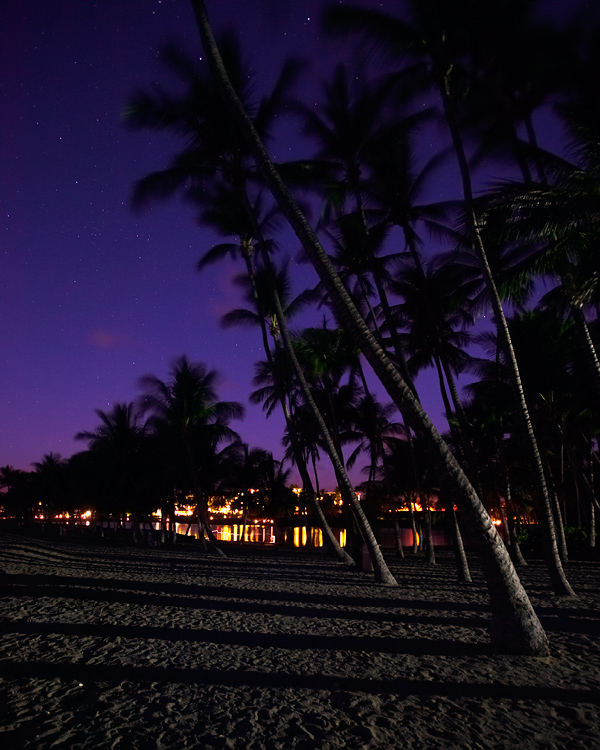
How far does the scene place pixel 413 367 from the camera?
22312 millimetres

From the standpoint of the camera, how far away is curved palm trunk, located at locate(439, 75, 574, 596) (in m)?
9.14

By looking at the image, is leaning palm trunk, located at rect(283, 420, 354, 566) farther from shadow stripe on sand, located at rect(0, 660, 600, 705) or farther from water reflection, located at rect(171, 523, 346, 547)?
shadow stripe on sand, located at rect(0, 660, 600, 705)

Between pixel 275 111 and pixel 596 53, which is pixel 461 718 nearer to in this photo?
pixel 596 53

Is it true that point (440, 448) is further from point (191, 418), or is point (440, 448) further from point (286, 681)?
point (191, 418)

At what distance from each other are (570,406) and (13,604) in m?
19.8

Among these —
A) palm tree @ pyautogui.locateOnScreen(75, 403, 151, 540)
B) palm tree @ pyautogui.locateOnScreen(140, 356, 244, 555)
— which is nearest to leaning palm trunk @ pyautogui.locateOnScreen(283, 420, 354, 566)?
palm tree @ pyautogui.locateOnScreen(140, 356, 244, 555)

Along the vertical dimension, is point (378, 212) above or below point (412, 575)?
above

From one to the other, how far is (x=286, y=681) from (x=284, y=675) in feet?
0.63

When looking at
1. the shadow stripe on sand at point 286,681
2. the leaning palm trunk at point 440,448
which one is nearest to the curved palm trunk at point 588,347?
the leaning palm trunk at point 440,448

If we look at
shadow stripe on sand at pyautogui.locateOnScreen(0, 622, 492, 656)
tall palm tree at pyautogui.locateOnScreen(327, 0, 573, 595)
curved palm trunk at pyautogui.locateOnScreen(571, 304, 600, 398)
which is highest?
tall palm tree at pyautogui.locateOnScreen(327, 0, 573, 595)

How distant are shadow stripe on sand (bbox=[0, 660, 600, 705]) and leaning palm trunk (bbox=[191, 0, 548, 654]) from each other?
1.10 meters

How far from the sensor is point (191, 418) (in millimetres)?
25312

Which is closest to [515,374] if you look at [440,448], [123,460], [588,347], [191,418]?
[588,347]

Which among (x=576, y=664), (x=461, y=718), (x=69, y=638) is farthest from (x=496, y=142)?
(x=69, y=638)
